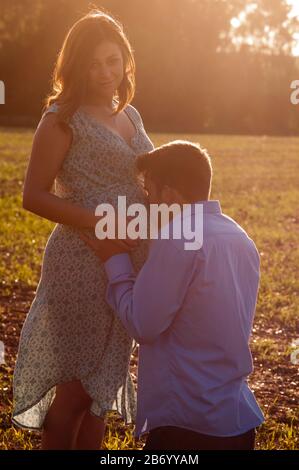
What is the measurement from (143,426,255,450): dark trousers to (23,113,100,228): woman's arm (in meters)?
0.86

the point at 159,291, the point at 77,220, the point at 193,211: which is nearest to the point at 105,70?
the point at 77,220

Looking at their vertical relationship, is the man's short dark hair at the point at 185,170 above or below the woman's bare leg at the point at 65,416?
above

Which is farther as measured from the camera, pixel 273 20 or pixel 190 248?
pixel 273 20

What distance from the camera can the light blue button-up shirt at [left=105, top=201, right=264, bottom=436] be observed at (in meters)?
2.55

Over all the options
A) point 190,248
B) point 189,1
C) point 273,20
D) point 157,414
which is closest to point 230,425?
point 157,414

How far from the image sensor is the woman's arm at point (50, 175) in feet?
10.2

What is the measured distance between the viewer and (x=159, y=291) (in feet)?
8.33

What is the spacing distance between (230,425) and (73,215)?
1.03m

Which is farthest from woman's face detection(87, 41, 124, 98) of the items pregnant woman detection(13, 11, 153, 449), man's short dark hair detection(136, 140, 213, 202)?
man's short dark hair detection(136, 140, 213, 202)

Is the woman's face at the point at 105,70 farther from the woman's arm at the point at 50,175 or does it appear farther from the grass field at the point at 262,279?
the grass field at the point at 262,279

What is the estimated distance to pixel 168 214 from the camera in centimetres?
278

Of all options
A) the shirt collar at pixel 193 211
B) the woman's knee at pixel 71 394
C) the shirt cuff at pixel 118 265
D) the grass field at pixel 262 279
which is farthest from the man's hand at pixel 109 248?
the grass field at pixel 262 279

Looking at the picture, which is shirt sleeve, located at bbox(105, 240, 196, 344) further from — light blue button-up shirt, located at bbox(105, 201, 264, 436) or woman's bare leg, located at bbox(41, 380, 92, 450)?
Result: woman's bare leg, located at bbox(41, 380, 92, 450)

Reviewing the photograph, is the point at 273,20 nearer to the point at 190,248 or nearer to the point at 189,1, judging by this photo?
the point at 189,1
